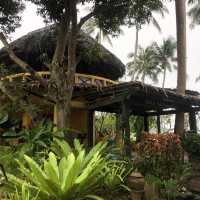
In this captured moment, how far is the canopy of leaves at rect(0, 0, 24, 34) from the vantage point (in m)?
10.7

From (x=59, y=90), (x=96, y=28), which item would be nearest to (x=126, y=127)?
(x=59, y=90)

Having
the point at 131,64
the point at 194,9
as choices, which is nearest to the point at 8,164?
the point at 194,9

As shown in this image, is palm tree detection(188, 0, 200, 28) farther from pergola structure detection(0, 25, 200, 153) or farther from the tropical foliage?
the tropical foliage

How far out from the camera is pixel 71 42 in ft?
31.1

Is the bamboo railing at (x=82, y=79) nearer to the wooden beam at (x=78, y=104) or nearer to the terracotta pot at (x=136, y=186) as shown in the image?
the wooden beam at (x=78, y=104)

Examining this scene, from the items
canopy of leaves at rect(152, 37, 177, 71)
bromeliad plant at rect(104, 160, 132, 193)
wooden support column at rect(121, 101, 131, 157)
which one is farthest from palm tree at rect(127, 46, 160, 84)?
bromeliad plant at rect(104, 160, 132, 193)

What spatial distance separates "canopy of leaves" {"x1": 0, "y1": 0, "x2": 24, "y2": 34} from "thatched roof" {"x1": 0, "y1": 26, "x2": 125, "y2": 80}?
76.2 inches

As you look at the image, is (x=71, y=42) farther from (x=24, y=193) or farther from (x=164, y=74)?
(x=164, y=74)

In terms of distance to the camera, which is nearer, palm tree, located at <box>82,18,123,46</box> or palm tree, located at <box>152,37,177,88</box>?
palm tree, located at <box>82,18,123,46</box>

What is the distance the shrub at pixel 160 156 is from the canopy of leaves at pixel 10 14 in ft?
17.6

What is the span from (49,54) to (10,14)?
329 centimetres

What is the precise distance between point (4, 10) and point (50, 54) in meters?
3.56

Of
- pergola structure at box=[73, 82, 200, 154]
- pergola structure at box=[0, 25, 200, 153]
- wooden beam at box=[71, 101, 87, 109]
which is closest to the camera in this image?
pergola structure at box=[73, 82, 200, 154]

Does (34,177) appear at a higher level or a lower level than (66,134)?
lower
